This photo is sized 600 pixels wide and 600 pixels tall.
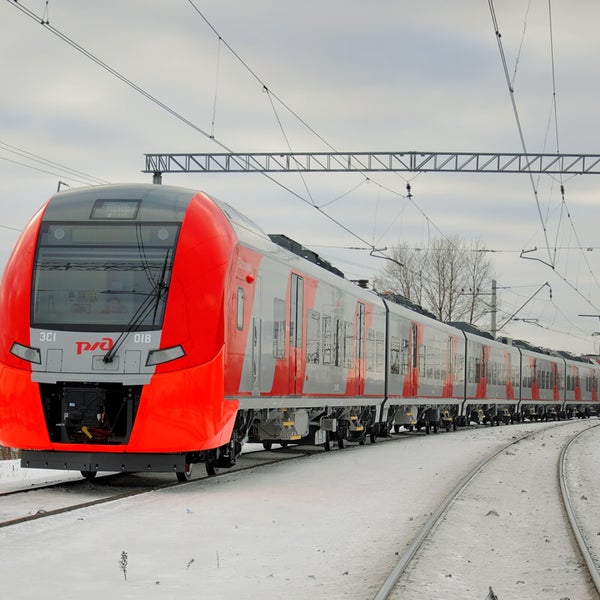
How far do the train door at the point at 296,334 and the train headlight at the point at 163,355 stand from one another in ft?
14.7

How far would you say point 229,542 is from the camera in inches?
348

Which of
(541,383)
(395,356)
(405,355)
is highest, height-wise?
(541,383)

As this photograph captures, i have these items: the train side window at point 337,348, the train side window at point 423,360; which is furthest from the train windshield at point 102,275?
the train side window at point 423,360

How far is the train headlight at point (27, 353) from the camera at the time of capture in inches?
479

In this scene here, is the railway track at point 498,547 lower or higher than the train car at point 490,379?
lower

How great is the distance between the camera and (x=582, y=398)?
64250 millimetres

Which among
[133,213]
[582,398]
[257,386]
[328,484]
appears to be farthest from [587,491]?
[582,398]

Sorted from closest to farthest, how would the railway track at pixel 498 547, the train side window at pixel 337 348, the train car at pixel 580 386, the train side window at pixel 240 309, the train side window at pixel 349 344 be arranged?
the railway track at pixel 498 547 → the train side window at pixel 240 309 → the train side window at pixel 337 348 → the train side window at pixel 349 344 → the train car at pixel 580 386

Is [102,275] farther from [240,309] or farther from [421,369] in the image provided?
[421,369]

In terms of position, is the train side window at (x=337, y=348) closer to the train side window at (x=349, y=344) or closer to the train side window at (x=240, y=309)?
the train side window at (x=349, y=344)

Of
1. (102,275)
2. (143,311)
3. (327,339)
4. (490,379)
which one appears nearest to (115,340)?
(143,311)

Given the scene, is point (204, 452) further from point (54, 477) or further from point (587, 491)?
point (587, 491)

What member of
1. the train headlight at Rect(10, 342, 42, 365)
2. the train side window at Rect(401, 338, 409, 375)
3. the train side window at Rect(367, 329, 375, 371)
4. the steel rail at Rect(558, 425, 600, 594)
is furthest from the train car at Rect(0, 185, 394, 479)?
the train side window at Rect(401, 338, 409, 375)

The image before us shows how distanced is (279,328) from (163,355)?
12.5ft
